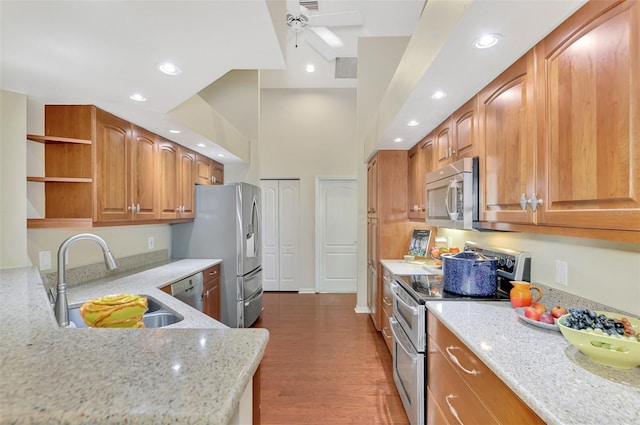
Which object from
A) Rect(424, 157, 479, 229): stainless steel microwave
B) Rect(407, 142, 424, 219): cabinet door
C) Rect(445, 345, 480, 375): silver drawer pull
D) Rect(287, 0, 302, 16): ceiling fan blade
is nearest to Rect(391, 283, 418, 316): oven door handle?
Rect(445, 345, 480, 375): silver drawer pull

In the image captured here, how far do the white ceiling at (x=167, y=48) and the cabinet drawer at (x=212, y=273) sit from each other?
161cm

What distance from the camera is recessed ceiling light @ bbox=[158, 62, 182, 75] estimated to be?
1.59 m

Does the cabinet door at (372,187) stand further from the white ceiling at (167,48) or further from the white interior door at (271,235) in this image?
the white interior door at (271,235)

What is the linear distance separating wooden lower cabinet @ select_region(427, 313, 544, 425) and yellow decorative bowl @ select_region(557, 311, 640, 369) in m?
0.28

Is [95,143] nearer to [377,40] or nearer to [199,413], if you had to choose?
[199,413]

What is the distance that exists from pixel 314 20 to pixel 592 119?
2979 mm

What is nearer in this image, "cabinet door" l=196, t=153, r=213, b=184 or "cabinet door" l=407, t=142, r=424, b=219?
"cabinet door" l=407, t=142, r=424, b=219

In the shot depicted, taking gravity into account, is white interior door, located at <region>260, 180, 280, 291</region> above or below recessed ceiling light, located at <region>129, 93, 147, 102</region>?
below

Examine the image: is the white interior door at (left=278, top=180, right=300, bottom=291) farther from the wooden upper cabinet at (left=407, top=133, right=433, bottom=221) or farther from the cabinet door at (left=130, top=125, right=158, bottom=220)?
the cabinet door at (left=130, top=125, right=158, bottom=220)

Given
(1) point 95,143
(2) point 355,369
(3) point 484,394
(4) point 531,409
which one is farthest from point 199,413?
(2) point 355,369

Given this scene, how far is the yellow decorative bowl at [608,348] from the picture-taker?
2.95 feet

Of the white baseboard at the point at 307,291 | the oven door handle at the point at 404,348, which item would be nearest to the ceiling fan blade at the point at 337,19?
the oven door handle at the point at 404,348

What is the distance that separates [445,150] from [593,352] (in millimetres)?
1647

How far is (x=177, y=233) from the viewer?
362 cm
